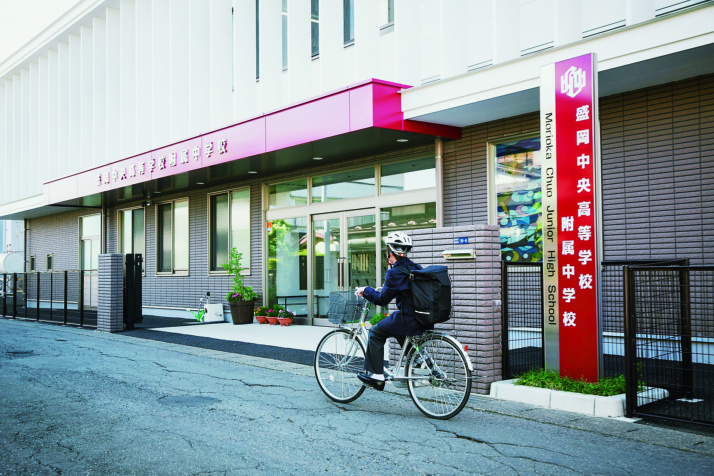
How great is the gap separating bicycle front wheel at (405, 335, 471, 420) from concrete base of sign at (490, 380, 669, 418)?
1234mm

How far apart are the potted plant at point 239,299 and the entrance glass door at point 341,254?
200 centimetres

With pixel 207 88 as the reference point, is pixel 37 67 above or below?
above

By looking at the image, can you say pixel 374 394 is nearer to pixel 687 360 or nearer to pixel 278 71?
pixel 687 360

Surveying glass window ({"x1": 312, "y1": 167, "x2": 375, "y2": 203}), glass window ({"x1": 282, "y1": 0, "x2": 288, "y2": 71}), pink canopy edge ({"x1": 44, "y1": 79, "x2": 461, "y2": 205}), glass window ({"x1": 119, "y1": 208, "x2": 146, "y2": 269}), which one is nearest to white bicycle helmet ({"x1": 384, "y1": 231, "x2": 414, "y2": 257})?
pink canopy edge ({"x1": 44, "y1": 79, "x2": 461, "y2": 205})

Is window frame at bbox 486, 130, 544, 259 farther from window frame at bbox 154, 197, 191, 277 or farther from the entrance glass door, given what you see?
window frame at bbox 154, 197, 191, 277

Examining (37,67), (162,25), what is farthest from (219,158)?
(37,67)

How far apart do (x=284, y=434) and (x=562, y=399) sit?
9.51 ft

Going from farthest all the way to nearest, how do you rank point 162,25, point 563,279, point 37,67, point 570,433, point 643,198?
point 37,67
point 162,25
point 643,198
point 563,279
point 570,433

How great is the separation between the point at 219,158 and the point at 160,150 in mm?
2947

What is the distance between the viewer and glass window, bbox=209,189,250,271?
17969 mm

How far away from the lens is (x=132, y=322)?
51.1 feet

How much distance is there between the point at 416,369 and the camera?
6316 millimetres

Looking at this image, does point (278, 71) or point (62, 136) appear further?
point (62, 136)

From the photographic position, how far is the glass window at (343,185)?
14438mm
